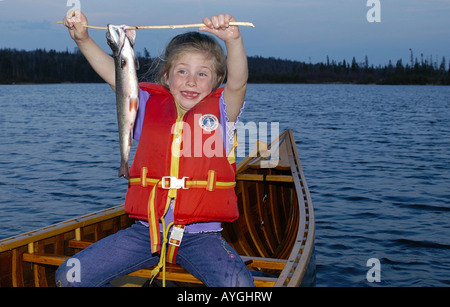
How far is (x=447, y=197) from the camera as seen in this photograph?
12.6 meters

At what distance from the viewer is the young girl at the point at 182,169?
3.53 m

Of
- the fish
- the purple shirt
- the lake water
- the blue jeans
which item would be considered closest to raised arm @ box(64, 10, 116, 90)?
the purple shirt

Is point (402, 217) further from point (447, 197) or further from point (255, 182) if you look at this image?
point (255, 182)

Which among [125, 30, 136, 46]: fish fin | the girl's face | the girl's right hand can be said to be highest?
the girl's right hand

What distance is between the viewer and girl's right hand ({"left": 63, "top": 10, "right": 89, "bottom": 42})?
3441 mm

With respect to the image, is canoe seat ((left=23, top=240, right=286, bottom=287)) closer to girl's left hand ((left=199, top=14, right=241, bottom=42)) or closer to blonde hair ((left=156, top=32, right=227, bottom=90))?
blonde hair ((left=156, top=32, right=227, bottom=90))

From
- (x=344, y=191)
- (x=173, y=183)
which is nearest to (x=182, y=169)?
(x=173, y=183)

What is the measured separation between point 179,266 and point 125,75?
1.90 metres

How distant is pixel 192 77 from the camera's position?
3.91 m

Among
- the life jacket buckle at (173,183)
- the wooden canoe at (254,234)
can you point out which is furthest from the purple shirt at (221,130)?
the wooden canoe at (254,234)

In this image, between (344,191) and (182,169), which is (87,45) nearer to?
(182,169)

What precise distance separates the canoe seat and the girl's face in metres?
1.35

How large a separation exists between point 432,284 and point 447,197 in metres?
5.78
